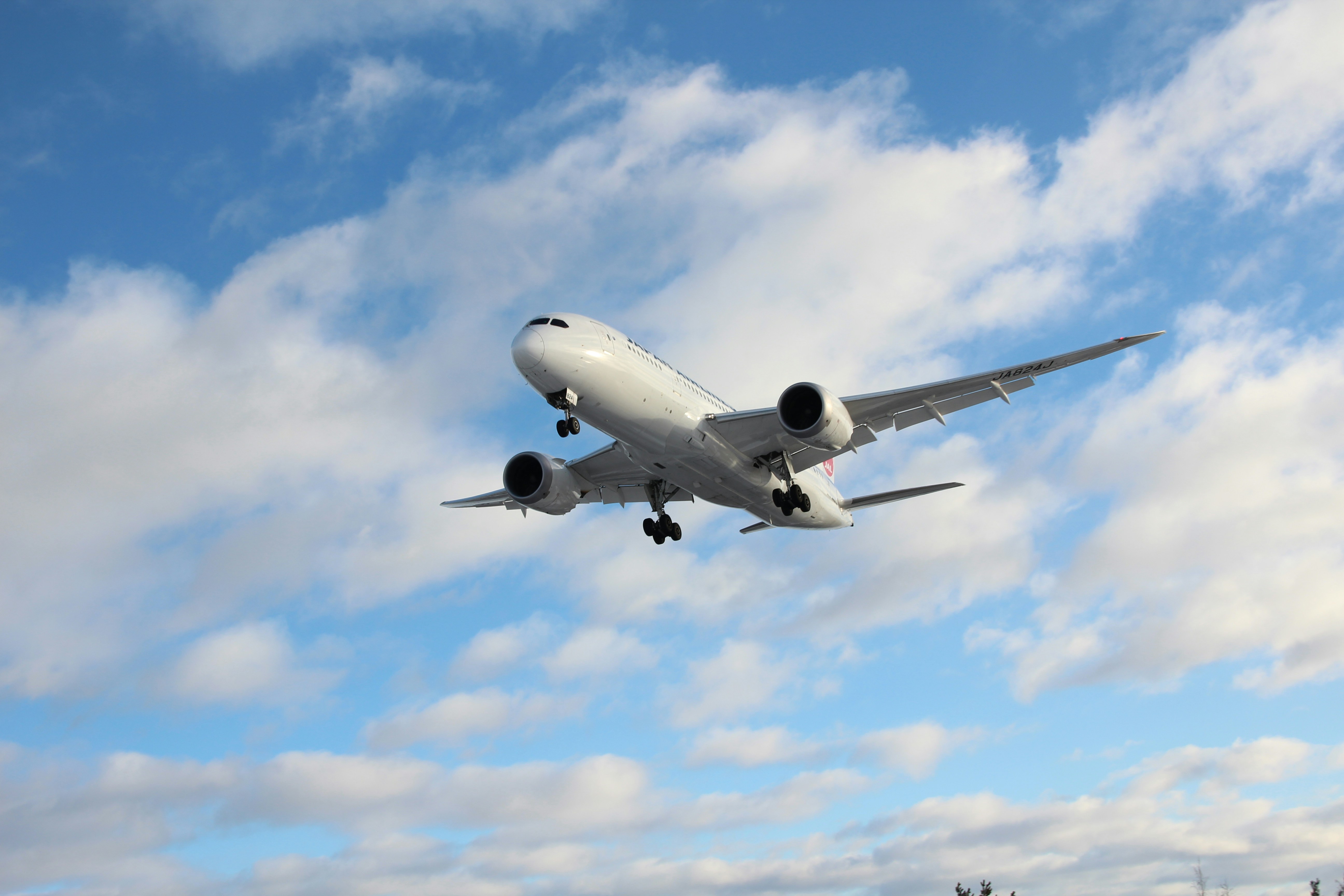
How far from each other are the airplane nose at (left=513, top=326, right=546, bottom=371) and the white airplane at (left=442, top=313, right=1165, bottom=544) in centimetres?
2

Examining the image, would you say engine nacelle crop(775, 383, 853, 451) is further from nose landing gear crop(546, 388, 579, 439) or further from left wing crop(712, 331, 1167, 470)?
nose landing gear crop(546, 388, 579, 439)

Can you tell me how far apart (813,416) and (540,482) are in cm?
940

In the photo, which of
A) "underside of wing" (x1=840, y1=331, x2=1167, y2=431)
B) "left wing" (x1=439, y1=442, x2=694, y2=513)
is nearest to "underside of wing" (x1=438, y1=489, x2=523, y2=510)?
"left wing" (x1=439, y1=442, x2=694, y2=513)

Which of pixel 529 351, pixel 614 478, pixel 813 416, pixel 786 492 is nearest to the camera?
pixel 529 351

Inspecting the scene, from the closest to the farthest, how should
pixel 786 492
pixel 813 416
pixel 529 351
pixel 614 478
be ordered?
1. pixel 529 351
2. pixel 813 416
3. pixel 786 492
4. pixel 614 478

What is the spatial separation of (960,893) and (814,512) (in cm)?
1234

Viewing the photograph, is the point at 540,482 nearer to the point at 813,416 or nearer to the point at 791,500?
the point at 791,500

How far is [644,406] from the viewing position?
26.0 m

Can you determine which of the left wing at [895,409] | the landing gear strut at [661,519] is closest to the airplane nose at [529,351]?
the left wing at [895,409]

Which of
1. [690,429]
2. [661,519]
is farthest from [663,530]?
[690,429]

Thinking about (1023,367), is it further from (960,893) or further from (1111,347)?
(960,893)

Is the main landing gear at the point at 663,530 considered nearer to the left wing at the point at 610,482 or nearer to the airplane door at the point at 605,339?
the left wing at the point at 610,482

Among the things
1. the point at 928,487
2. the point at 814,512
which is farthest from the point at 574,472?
the point at 928,487

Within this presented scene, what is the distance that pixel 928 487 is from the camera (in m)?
32.2
